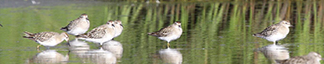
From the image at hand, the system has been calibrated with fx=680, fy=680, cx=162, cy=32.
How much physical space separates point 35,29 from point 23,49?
14.4 ft

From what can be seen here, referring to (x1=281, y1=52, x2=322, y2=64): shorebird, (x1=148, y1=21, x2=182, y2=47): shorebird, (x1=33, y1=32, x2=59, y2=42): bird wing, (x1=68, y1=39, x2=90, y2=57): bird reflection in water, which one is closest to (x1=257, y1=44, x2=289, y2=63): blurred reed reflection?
(x1=281, y1=52, x2=322, y2=64): shorebird

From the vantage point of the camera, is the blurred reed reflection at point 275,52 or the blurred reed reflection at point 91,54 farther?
the blurred reed reflection at point 275,52

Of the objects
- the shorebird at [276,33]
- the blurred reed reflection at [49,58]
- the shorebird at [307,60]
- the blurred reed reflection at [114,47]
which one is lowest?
the shorebird at [307,60]

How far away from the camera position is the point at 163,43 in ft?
46.0

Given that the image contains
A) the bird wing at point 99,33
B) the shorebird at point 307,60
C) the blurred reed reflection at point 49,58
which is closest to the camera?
the shorebird at point 307,60

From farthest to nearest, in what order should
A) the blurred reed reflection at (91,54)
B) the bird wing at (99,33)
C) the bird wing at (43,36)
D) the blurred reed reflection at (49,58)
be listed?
the bird wing at (99,33), the bird wing at (43,36), the blurred reed reflection at (91,54), the blurred reed reflection at (49,58)

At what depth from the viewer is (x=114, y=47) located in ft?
43.4

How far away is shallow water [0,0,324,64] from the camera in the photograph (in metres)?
11.9

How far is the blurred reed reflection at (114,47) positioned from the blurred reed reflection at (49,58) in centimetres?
94

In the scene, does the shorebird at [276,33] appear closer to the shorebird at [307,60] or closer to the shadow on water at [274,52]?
the shadow on water at [274,52]

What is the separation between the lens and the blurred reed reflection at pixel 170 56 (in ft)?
36.4

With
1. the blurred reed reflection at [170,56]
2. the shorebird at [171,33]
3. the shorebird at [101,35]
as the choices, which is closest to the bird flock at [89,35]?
the shorebird at [101,35]

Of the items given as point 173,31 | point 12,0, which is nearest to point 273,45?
point 173,31

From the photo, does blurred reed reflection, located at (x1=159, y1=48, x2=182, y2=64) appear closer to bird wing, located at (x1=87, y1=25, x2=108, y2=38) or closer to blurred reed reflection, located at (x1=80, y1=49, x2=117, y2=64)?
blurred reed reflection, located at (x1=80, y1=49, x2=117, y2=64)
